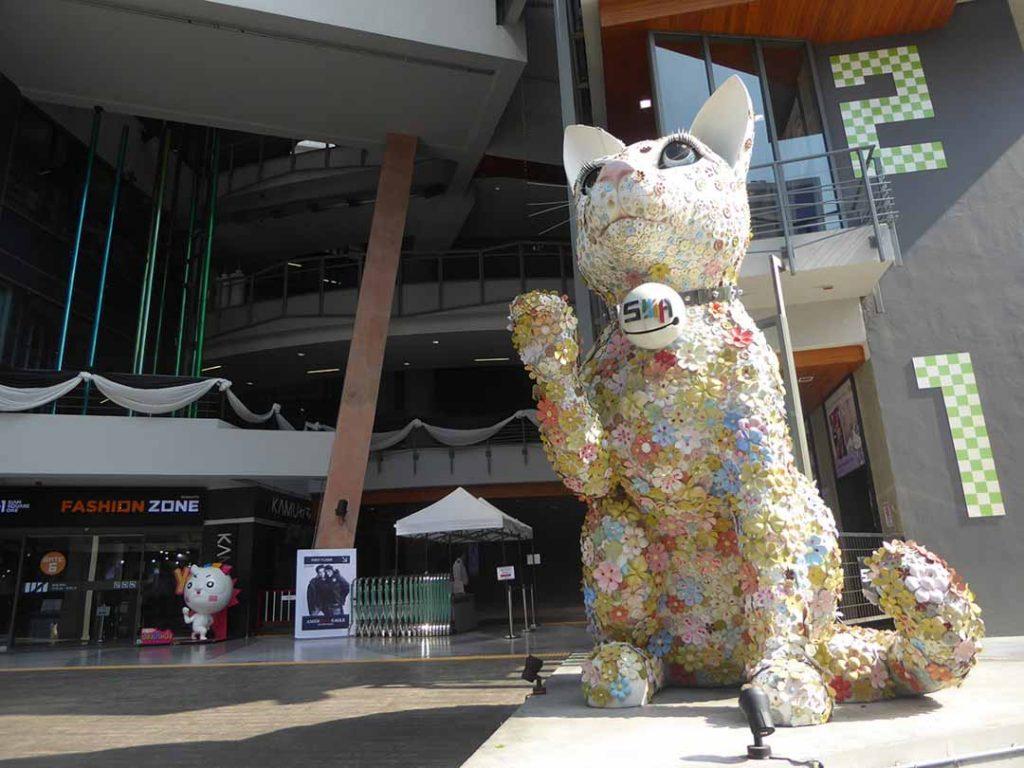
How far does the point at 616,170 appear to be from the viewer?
9.57 ft

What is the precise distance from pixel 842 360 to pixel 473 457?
420 inches

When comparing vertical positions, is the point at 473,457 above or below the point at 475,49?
below

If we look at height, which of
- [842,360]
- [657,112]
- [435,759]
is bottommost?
[435,759]

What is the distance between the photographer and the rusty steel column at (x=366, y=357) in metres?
12.5

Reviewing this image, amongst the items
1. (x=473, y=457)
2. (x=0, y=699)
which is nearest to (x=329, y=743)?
(x=0, y=699)

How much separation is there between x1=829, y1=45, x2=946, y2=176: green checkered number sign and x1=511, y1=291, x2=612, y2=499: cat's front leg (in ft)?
18.5

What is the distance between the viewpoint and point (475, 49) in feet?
39.9

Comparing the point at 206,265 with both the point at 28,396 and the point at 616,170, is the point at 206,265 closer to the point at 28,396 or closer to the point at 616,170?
the point at 28,396

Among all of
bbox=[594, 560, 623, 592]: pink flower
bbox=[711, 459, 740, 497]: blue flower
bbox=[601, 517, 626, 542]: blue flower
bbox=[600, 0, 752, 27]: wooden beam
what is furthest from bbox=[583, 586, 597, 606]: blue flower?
bbox=[600, 0, 752, 27]: wooden beam

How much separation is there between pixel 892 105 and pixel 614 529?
657 cm

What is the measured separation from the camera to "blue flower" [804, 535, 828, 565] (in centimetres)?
274

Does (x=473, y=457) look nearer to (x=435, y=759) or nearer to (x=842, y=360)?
(x=842, y=360)

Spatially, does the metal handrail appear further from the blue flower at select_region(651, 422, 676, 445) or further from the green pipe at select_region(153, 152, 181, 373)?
the blue flower at select_region(651, 422, 676, 445)

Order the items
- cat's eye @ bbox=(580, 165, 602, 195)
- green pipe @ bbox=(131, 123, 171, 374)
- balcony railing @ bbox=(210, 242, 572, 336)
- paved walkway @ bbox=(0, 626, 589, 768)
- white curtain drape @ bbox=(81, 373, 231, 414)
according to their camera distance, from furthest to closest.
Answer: balcony railing @ bbox=(210, 242, 572, 336)
green pipe @ bbox=(131, 123, 171, 374)
white curtain drape @ bbox=(81, 373, 231, 414)
paved walkway @ bbox=(0, 626, 589, 768)
cat's eye @ bbox=(580, 165, 602, 195)
